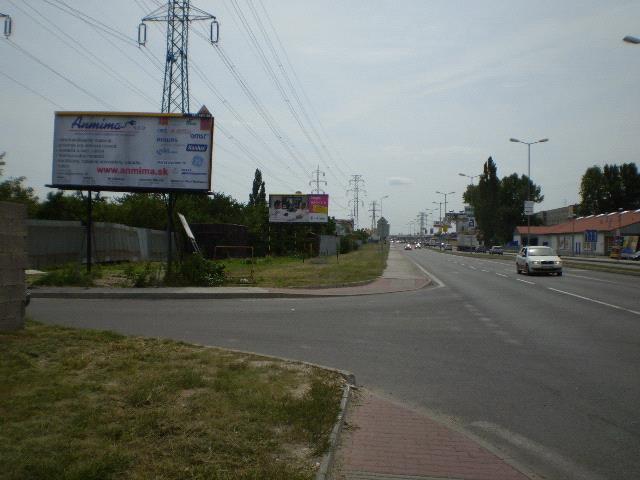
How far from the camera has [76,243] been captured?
103 ft

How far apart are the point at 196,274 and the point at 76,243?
12735mm

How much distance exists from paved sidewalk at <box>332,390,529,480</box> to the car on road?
2786 cm

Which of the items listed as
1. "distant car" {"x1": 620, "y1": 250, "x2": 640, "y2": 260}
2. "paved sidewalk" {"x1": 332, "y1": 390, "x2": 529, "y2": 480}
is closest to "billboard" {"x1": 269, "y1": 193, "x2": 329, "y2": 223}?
"distant car" {"x1": 620, "y1": 250, "x2": 640, "y2": 260}

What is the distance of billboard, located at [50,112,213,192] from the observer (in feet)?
74.0

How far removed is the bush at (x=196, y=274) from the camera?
862 inches

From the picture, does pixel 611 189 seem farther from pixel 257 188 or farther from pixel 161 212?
pixel 161 212

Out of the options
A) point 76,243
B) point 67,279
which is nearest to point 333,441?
point 67,279

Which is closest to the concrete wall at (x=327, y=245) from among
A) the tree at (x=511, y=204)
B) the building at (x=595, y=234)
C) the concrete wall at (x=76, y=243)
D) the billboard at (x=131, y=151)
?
the building at (x=595, y=234)

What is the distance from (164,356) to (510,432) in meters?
4.44

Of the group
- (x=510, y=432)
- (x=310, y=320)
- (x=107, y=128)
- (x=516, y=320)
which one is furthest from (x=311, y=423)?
(x=107, y=128)

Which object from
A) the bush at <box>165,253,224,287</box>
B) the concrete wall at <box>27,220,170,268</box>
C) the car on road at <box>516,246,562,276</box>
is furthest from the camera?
the car on road at <box>516,246,562,276</box>

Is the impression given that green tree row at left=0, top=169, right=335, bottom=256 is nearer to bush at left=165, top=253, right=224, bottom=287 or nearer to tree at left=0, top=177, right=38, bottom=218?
tree at left=0, top=177, right=38, bottom=218

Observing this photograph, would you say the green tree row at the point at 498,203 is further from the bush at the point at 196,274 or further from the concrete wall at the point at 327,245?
the bush at the point at 196,274

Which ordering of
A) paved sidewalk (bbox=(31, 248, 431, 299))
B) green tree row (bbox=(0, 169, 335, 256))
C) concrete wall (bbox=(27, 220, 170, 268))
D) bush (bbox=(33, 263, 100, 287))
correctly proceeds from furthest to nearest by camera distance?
green tree row (bbox=(0, 169, 335, 256)) → concrete wall (bbox=(27, 220, 170, 268)) → bush (bbox=(33, 263, 100, 287)) → paved sidewalk (bbox=(31, 248, 431, 299))
